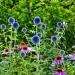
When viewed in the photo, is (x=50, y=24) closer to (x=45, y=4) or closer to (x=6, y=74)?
(x=45, y=4)

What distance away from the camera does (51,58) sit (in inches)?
151

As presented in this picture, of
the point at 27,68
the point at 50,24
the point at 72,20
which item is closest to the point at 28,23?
the point at 50,24

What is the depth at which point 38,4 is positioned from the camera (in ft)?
19.2

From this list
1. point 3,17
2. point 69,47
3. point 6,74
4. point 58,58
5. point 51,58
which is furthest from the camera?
point 3,17

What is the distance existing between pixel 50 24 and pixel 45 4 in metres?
0.51

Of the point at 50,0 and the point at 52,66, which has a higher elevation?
the point at 50,0

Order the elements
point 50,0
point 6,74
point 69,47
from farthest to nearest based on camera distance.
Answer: point 50,0
point 69,47
point 6,74

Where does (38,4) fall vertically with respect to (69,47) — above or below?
above

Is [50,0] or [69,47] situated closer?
[69,47]

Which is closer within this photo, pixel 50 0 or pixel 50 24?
pixel 50 24

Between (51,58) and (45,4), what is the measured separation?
7.33 feet

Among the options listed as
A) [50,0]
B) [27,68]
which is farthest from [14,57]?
[50,0]

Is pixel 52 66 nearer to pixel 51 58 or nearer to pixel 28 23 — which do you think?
pixel 51 58

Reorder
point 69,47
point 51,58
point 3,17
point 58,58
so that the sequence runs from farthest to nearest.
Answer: point 3,17
point 69,47
point 51,58
point 58,58
